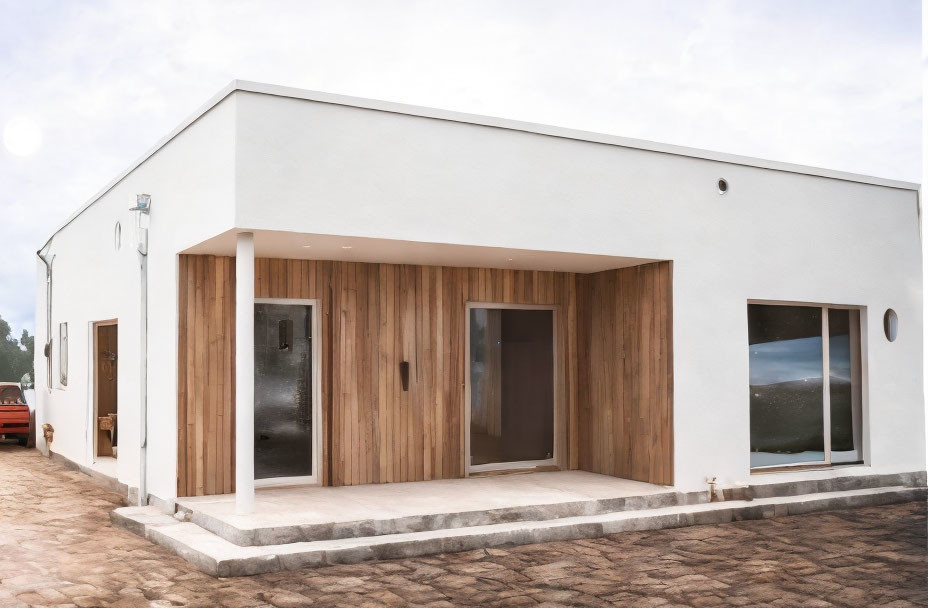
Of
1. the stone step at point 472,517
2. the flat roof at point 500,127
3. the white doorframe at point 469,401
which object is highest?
the flat roof at point 500,127

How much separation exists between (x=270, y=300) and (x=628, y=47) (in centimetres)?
1807

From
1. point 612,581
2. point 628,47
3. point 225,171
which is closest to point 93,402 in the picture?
point 225,171

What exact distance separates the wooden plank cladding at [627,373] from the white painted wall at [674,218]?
0.57ft

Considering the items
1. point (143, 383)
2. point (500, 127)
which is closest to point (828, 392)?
point (500, 127)

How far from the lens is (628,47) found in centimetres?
2397

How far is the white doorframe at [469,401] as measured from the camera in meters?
9.66

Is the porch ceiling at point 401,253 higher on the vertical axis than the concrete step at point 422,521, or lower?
higher

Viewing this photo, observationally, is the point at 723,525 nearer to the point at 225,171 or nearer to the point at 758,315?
the point at 758,315

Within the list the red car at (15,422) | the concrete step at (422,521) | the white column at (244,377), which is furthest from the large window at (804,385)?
the red car at (15,422)

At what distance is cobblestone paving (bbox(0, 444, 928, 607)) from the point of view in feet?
19.0

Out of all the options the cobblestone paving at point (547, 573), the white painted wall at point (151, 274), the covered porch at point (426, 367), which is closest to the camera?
the cobblestone paving at point (547, 573)

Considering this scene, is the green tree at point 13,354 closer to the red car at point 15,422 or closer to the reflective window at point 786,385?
the red car at point 15,422

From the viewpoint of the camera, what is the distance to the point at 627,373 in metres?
9.44

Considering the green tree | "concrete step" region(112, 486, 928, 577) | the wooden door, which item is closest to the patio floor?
"concrete step" region(112, 486, 928, 577)
